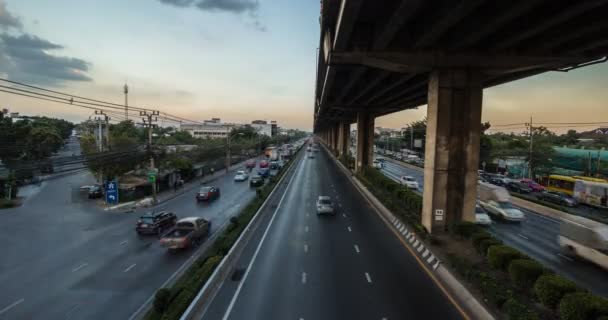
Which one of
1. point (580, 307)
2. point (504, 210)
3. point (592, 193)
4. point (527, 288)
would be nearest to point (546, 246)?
point (504, 210)

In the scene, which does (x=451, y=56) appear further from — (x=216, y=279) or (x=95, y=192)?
(x=95, y=192)

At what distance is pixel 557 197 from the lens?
30.4m

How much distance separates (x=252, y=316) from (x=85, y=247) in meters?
13.0

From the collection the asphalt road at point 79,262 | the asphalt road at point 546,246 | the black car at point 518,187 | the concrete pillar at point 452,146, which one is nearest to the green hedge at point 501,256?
the asphalt road at point 546,246

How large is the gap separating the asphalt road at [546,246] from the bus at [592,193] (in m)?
8.18

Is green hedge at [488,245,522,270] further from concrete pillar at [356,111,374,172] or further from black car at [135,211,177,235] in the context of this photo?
concrete pillar at [356,111,374,172]

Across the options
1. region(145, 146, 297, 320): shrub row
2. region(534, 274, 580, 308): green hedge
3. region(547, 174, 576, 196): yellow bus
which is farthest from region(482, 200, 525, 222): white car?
region(145, 146, 297, 320): shrub row

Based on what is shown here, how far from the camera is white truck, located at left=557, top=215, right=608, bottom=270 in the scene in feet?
42.1

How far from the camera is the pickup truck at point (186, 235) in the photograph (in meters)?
15.6

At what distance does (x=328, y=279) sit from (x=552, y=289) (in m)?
7.16

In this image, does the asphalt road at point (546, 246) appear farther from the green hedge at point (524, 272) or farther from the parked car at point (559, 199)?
the parked car at point (559, 199)

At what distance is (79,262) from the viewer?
14.4 m

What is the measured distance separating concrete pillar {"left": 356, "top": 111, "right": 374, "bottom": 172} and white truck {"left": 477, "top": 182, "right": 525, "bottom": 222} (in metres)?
21.6

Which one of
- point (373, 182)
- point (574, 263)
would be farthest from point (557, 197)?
point (574, 263)
